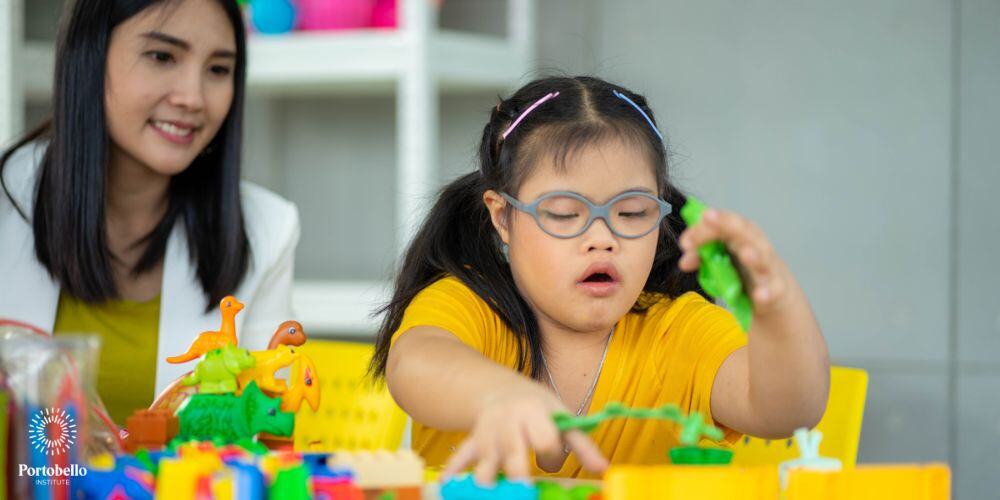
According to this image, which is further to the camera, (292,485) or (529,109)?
(529,109)

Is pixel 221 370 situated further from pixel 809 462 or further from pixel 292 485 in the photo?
pixel 809 462

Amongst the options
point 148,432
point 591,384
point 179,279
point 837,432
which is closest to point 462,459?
point 148,432

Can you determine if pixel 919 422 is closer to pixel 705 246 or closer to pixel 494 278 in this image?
pixel 494 278

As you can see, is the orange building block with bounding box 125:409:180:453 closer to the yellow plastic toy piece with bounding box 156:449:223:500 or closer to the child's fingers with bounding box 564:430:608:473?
→ the yellow plastic toy piece with bounding box 156:449:223:500

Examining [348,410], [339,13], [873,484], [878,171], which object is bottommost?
[348,410]

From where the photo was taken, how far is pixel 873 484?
2.26ft

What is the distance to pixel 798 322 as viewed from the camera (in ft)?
2.96

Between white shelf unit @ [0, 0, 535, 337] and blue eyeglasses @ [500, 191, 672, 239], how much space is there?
47.9 inches

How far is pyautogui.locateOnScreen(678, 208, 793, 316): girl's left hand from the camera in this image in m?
0.78

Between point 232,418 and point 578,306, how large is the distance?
1.32 ft

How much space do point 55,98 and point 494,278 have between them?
32.0 inches

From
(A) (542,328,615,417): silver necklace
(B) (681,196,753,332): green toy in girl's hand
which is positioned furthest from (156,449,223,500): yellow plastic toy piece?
(A) (542,328,615,417): silver necklace

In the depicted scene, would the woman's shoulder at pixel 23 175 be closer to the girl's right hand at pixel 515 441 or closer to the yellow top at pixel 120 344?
the yellow top at pixel 120 344

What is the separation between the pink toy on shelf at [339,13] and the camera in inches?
102
